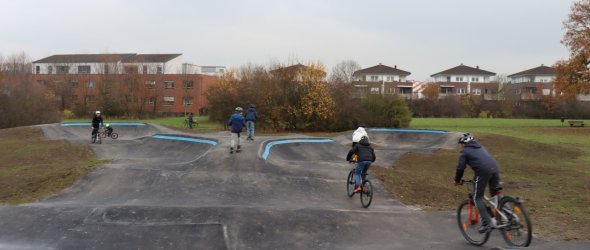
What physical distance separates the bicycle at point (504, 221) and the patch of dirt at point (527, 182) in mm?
1416

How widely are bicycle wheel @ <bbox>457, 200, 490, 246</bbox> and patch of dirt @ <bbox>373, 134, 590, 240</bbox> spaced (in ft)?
4.61

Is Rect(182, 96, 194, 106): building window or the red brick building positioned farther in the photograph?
Rect(182, 96, 194, 106): building window

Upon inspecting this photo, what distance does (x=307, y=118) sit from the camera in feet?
125

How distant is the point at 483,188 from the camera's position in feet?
22.8

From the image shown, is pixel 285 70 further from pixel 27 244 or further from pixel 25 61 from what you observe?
pixel 25 61

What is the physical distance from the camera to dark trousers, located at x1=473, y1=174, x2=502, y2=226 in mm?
6926

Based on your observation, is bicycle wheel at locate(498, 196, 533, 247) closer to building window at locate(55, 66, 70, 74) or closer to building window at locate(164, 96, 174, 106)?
building window at locate(164, 96, 174, 106)

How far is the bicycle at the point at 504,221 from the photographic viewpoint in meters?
6.47

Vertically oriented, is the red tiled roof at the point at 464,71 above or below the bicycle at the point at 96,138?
above

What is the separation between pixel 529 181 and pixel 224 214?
38.1 feet

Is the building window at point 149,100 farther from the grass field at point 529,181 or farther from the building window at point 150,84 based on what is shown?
the grass field at point 529,181

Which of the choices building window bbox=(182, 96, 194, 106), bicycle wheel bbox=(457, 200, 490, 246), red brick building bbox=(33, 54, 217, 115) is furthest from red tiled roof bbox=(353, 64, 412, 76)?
bicycle wheel bbox=(457, 200, 490, 246)

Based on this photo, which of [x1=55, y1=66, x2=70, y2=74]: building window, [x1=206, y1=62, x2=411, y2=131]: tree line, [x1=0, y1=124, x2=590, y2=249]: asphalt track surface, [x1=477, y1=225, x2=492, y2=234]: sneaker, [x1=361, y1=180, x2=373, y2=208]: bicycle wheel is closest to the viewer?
[x1=477, y1=225, x2=492, y2=234]: sneaker

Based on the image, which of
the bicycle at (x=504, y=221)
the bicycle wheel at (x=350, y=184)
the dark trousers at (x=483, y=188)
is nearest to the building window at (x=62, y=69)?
the bicycle wheel at (x=350, y=184)
